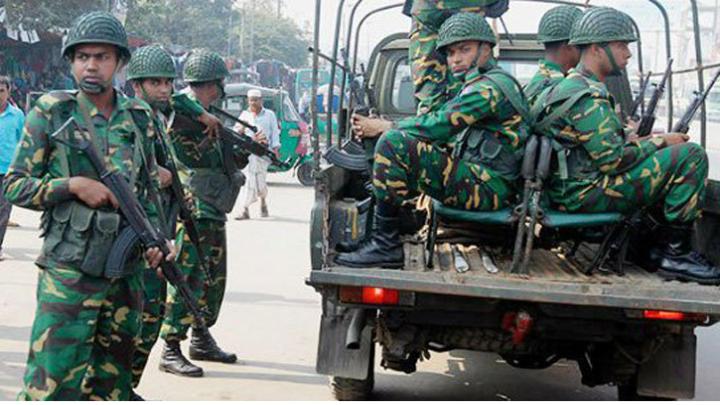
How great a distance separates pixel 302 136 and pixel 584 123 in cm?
1504

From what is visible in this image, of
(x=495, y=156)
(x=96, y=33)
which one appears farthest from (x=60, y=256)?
(x=495, y=156)

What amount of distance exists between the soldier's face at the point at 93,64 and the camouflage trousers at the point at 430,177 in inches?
47.9

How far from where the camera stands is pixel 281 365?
634cm

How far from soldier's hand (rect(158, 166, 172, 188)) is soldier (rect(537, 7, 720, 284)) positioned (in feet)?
5.46

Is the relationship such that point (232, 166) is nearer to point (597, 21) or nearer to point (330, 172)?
point (330, 172)

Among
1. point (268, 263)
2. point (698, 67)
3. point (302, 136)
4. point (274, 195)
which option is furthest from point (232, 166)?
point (302, 136)

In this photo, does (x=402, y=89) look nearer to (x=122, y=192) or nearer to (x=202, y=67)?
(x=202, y=67)

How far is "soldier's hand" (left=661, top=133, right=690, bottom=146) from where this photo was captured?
4.94 metres

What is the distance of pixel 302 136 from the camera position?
19656mm

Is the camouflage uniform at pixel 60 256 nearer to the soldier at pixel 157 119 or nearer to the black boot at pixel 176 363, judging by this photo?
the soldier at pixel 157 119

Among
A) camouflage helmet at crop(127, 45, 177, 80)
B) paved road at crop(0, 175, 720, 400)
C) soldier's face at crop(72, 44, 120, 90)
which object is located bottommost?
paved road at crop(0, 175, 720, 400)

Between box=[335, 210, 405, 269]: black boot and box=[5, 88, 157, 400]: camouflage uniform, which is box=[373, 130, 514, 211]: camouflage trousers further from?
box=[5, 88, 157, 400]: camouflage uniform

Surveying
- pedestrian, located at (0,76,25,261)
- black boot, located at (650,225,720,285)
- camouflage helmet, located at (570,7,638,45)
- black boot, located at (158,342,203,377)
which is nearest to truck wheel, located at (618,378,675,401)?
black boot, located at (650,225,720,285)

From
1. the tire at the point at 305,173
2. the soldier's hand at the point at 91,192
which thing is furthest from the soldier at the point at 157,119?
the tire at the point at 305,173
